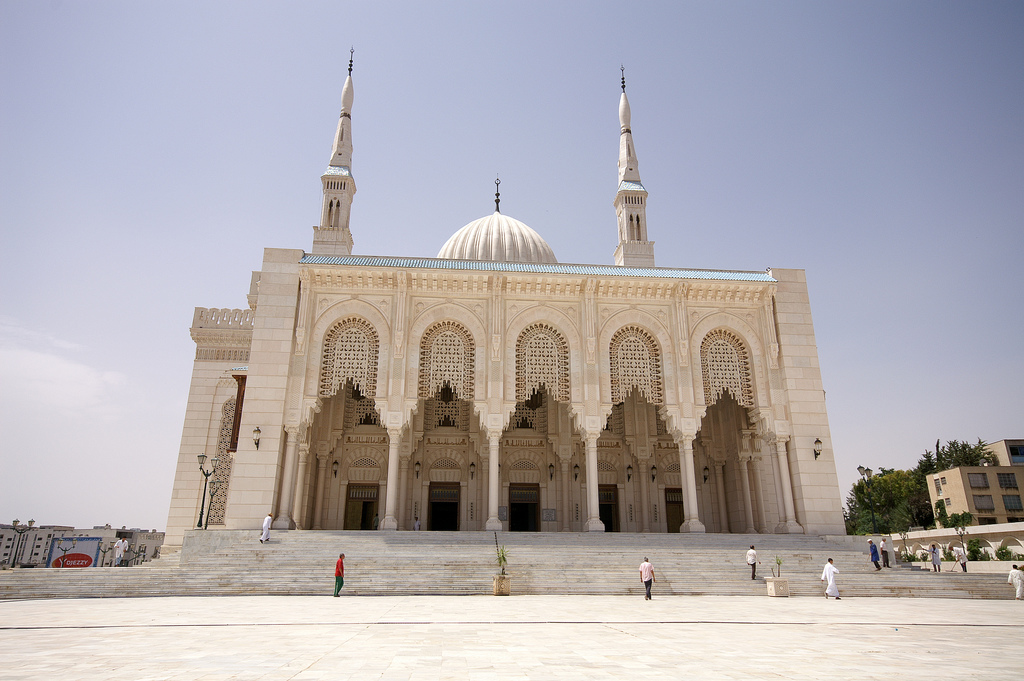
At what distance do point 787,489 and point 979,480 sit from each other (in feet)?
108

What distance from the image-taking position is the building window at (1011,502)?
40250mm

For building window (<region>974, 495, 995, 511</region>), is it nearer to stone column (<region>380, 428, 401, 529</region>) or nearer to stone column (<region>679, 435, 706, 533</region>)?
stone column (<region>679, 435, 706, 533</region>)

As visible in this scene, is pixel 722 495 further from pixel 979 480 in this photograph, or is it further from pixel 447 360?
pixel 979 480

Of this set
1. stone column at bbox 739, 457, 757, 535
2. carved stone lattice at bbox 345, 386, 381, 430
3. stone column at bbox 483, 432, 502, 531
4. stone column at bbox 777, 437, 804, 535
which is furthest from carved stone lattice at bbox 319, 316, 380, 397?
stone column at bbox 739, 457, 757, 535

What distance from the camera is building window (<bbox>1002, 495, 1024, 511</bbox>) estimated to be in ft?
132

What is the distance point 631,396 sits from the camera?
22453mm

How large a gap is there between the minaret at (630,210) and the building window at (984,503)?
109 feet

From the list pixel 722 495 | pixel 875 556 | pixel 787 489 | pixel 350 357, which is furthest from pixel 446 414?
pixel 875 556

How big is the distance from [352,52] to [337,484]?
61.6ft

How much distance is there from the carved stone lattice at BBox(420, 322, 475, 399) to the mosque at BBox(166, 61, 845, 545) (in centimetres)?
5

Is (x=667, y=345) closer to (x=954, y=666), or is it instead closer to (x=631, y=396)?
(x=631, y=396)

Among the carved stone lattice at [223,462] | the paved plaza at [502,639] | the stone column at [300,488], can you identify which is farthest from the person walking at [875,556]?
the carved stone lattice at [223,462]

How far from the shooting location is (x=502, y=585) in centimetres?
1223

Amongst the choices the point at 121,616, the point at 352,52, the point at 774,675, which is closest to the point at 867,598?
the point at 774,675
